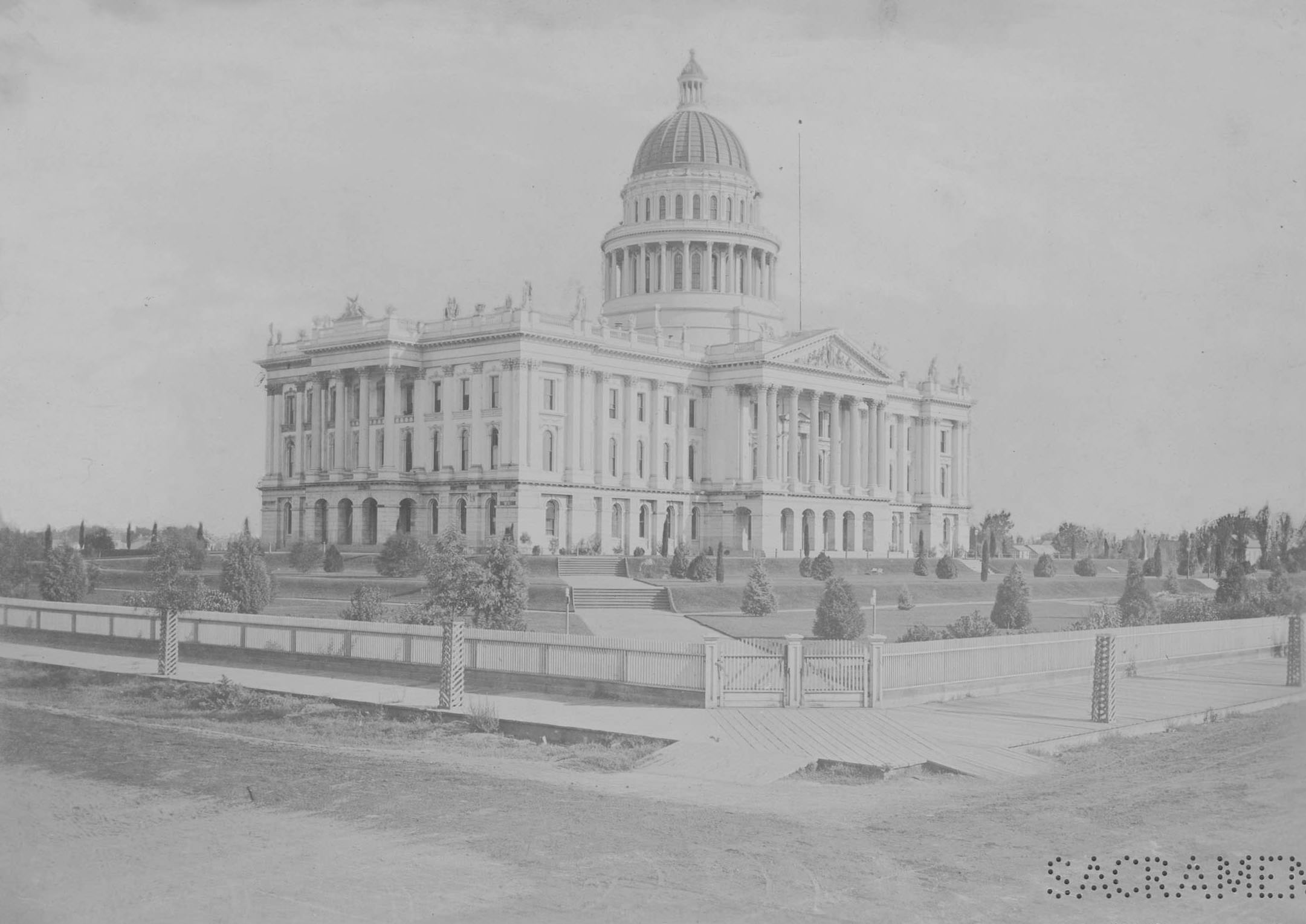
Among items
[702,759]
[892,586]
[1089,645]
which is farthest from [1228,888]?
[892,586]

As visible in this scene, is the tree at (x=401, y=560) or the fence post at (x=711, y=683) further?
the tree at (x=401, y=560)

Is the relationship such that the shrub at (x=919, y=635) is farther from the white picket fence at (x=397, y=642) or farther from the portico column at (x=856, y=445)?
the portico column at (x=856, y=445)

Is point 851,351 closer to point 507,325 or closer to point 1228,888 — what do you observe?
point 507,325

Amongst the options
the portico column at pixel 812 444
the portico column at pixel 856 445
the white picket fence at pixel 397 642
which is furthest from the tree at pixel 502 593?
the portico column at pixel 856 445

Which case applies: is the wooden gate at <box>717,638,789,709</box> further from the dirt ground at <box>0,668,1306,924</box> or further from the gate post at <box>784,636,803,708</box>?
the dirt ground at <box>0,668,1306,924</box>

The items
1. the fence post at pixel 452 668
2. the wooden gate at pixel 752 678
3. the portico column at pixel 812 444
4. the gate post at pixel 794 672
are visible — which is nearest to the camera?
the gate post at pixel 794 672

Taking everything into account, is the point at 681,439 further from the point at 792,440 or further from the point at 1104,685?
the point at 1104,685

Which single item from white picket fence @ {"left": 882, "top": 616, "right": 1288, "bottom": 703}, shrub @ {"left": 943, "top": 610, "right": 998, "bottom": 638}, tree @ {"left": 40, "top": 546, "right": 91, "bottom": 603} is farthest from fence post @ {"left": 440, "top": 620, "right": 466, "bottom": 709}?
tree @ {"left": 40, "top": 546, "right": 91, "bottom": 603}
